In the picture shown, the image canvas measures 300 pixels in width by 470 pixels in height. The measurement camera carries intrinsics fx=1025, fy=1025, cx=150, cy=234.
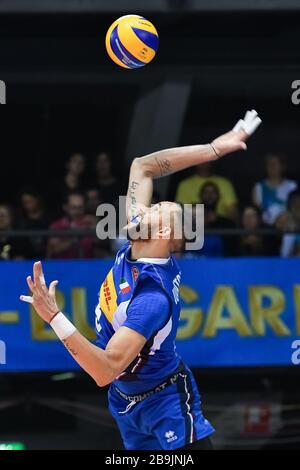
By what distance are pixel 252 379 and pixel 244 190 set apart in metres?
3.00

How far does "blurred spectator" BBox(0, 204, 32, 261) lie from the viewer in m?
9.98

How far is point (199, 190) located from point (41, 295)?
6007mm

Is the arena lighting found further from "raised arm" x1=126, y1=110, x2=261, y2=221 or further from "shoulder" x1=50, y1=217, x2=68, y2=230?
"raised arm" x1=126, y1=110, x2=261, y2=221

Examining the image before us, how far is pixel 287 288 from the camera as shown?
9.56 metres

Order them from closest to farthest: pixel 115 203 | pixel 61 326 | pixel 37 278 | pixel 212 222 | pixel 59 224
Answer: pixel 37 278 → pixel 61 326 → pixel 59 224 → pixel 212 222 → pixel 115 203

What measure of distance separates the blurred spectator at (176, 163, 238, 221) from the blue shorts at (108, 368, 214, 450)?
15.3 ft

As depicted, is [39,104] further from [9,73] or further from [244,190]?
[244,190]

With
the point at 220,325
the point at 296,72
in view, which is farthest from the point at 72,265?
the point at 296,72

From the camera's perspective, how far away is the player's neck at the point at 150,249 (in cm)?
566

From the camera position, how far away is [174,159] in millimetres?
6293

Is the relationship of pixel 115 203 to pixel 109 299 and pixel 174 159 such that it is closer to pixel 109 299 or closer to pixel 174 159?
pixel 174 159

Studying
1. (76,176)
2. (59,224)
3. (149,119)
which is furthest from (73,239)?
(149,119)

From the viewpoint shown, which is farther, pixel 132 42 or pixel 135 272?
pixel 132 42

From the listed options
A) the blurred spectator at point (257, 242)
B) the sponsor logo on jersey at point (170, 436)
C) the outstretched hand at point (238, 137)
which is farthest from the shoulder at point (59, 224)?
the sponsor logo on jersey at point (170, 436)
